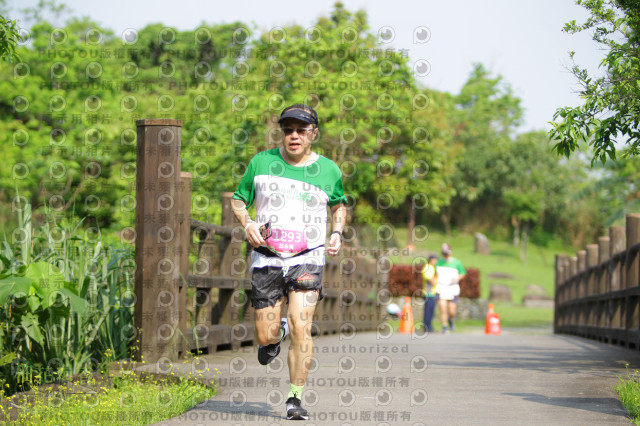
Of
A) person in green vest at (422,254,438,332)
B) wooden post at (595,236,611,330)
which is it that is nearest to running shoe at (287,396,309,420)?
wooden post at (595,236,611,330)

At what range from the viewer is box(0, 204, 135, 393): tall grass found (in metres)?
6.07

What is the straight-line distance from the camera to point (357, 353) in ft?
31.6

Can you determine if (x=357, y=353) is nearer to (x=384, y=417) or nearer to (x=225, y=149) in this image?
(x=384, y=417)

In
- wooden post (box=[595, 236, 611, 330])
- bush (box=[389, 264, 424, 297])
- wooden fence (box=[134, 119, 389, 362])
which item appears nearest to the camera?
wooden fence (box=[134, 119, 389, 362])

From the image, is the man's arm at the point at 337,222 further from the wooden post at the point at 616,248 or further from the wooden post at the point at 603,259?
the wooden post at the point at 603,259

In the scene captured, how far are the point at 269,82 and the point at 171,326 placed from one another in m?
14.6

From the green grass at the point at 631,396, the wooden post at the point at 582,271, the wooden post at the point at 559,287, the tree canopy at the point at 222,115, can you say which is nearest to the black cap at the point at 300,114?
the green grass at the point at 631,396

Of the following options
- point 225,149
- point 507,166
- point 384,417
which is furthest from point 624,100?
point 507,166

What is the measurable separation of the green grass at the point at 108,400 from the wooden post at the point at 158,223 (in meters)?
0.78

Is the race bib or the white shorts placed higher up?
the race bib

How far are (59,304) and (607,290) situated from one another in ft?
28.5

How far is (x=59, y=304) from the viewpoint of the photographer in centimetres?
637

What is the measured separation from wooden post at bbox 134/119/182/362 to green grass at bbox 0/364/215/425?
0.78 metres

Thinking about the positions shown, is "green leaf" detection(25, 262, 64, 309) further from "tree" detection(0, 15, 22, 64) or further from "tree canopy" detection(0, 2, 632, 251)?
"tree canopy" detection(0, 2, 632, 251)
